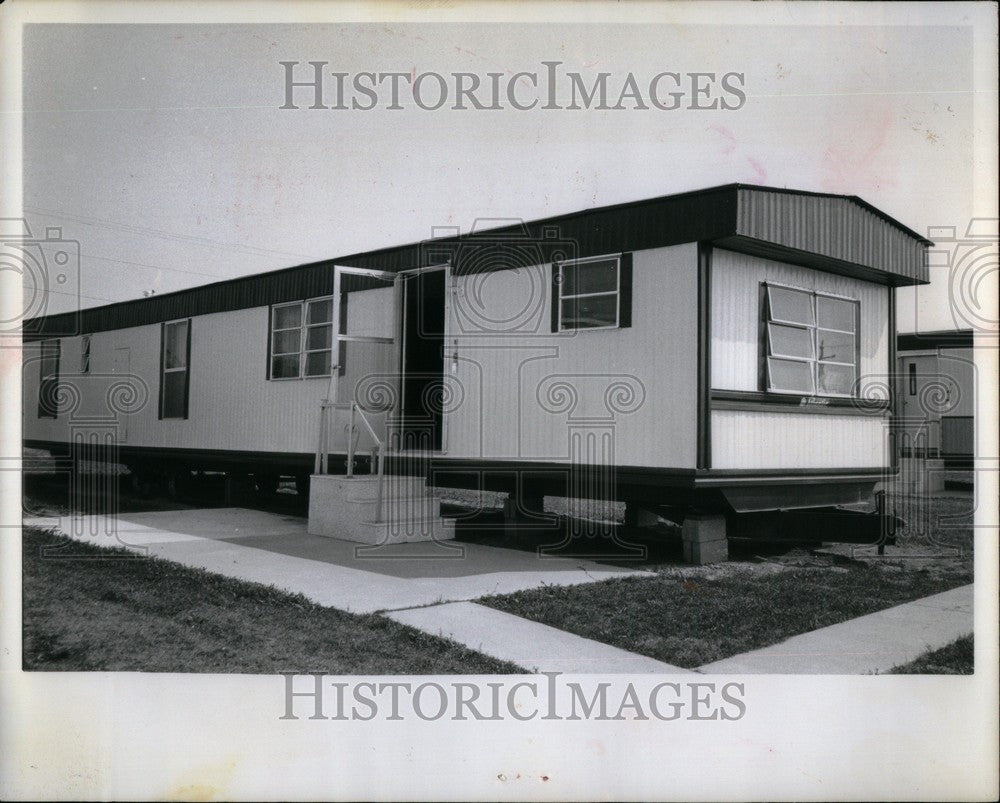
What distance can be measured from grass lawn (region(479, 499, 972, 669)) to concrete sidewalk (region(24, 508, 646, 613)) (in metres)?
0.44

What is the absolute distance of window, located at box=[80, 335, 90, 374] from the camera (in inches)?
496

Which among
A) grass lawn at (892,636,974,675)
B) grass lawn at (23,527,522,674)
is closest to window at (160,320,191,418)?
grass lawn at (23,527,522,674)

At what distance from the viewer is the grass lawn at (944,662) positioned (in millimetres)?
3906

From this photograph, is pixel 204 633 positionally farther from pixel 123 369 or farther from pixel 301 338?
pixel 123 369

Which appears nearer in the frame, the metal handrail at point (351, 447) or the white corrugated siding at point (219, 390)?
the metal handrail at point (351, 447)

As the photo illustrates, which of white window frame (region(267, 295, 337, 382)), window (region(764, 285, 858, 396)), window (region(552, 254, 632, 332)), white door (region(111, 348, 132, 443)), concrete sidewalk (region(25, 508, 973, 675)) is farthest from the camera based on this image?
white door (region(111, 348, 132, 443))

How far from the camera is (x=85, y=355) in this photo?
42.4 ft

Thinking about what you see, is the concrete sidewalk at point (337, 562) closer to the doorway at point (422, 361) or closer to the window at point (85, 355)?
the doorway at point (422, 361)

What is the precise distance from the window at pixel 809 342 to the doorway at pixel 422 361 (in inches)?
129

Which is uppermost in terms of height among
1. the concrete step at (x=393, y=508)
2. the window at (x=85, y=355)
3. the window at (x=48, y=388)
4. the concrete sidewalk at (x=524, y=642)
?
the window at (x=85, y=355)

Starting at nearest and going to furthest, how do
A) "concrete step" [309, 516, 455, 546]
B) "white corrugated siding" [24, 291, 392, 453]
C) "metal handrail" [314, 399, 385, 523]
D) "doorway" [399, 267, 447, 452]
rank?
1. "concrete step" [309, 516, 455, 546]
2. "metal handrail" [314, 399, 385, 523]
3. "doorway" [399, 267, 447, 452]
4. "white corrugated siding" [24, 291, 392, 453]

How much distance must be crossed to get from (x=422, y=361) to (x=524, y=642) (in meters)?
5.32

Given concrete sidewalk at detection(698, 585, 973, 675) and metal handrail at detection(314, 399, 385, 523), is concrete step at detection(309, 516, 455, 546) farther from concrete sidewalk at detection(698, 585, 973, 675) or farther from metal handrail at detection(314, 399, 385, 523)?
concrete sidewalk at detection(698, 585, 973, 675)

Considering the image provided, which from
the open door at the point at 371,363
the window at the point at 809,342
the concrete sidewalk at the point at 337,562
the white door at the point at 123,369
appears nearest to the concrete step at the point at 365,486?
the concrete sidewalk at the point at 337,562
